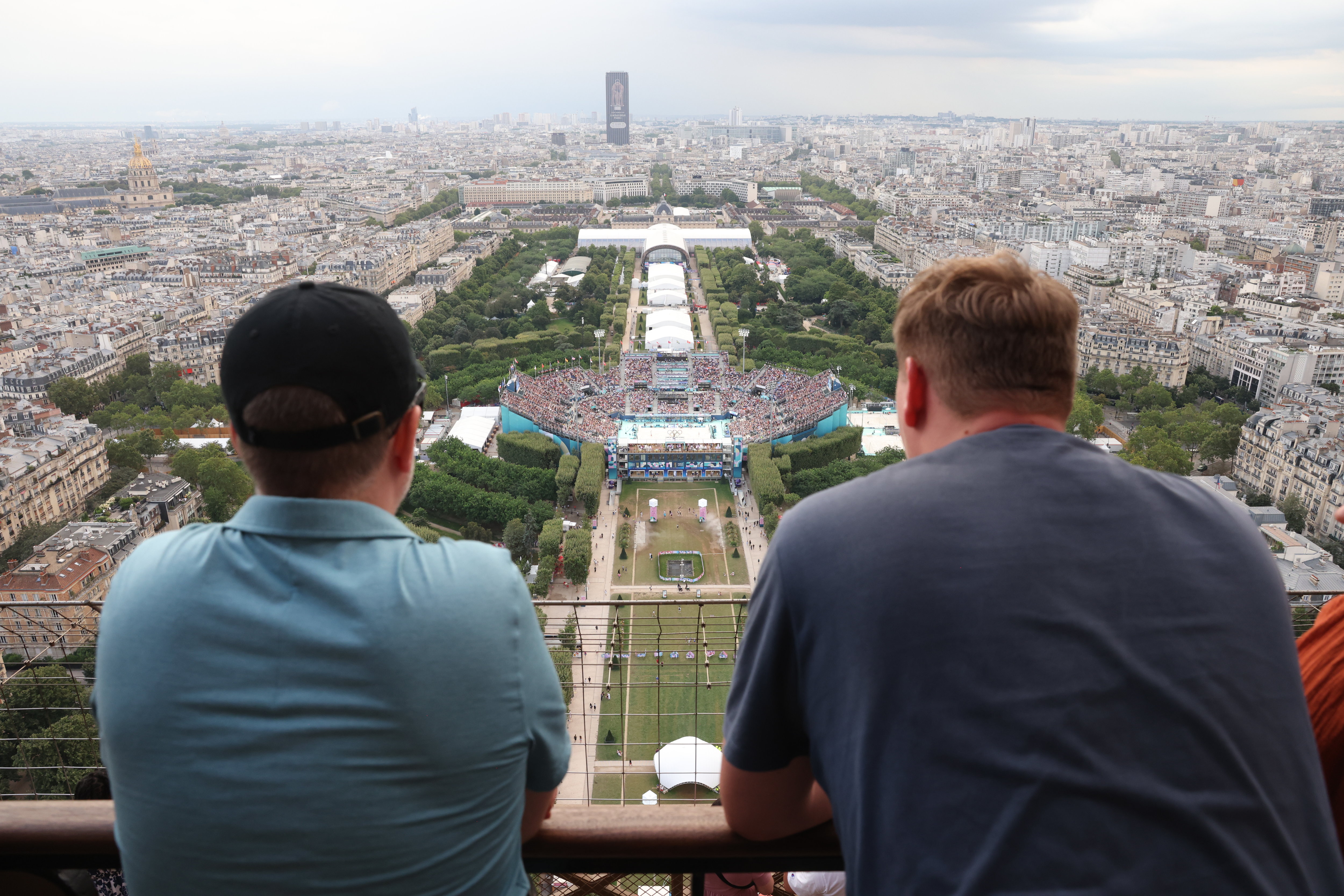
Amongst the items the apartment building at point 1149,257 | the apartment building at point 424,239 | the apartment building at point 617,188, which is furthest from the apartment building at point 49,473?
the apartment building at point 617,188

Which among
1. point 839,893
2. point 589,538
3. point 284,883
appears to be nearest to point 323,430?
point 284,883

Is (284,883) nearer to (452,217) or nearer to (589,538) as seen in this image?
(589,538)

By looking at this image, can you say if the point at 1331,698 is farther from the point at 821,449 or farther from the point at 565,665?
the point at 821,449

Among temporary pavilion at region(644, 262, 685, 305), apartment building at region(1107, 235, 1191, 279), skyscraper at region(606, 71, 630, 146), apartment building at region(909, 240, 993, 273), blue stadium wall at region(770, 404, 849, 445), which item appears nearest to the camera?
blue stadium wall at region(770, 404, 849, 445)

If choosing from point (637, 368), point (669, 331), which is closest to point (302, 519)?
point (637, 368)

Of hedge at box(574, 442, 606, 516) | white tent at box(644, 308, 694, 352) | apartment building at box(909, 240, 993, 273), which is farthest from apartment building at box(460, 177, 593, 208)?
hedge at box(574, 442, 606, 516)

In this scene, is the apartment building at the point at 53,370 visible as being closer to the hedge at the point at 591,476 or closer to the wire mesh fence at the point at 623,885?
the hedge at the point at 591,476

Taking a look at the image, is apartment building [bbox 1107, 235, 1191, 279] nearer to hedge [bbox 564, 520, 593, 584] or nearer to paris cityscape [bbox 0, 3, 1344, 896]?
paris cityscape [bbox 0, 3, 1344, 896]
